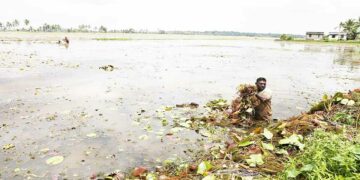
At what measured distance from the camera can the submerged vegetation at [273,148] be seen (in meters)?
4.29

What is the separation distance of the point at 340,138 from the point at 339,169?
52.5 inches

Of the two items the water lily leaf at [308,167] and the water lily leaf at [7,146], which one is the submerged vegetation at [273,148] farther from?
the water lily leaf at [7,146]

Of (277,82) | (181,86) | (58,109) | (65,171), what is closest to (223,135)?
(65,171)

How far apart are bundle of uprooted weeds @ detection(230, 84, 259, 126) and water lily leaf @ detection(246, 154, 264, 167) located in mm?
3584

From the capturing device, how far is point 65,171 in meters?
6.09

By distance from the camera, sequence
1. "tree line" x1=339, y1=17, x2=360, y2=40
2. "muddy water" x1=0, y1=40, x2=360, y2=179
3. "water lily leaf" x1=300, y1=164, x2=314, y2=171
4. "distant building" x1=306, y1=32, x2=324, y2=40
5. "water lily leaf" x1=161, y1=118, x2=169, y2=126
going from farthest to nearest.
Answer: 1. "distant building" x1=306, y1=32, x2=324, y2=40
2. "tree line" x1=339, y1=17, x2=360, y2=40
3. "water lily leaf" x1=161, y1=118, x2=169, y2=126
4. "muddy water" x1=0, y1=40, x2=360, y2=179
5. "water lily leaf" x1=300, y1=164, x2=314, y2=171

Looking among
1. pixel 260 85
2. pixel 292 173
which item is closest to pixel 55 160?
pixel 292 173

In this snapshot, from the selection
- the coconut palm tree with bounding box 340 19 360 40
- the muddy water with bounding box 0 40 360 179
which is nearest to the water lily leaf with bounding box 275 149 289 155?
the muddy water with bounding box 0 40 360 179

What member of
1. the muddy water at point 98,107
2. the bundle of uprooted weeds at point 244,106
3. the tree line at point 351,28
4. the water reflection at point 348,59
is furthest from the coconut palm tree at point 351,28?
the bundle of uprooted weeds at point 244,106

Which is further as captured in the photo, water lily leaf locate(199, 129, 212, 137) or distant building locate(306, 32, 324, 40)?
distant building locate(306, 32, 324, 40)

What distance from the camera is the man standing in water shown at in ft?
28.3

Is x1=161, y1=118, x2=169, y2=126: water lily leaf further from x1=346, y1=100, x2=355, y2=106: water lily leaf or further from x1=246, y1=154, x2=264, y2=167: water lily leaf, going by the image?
x1=346, y1=100, x2=355, y2=106: water lily leaf

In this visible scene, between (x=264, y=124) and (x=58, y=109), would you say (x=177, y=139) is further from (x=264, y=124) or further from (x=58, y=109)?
(x=58, y=109)

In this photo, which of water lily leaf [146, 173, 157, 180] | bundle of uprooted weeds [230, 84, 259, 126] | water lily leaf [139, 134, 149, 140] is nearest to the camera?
water lily leaf [146, 173, 157, 180]
